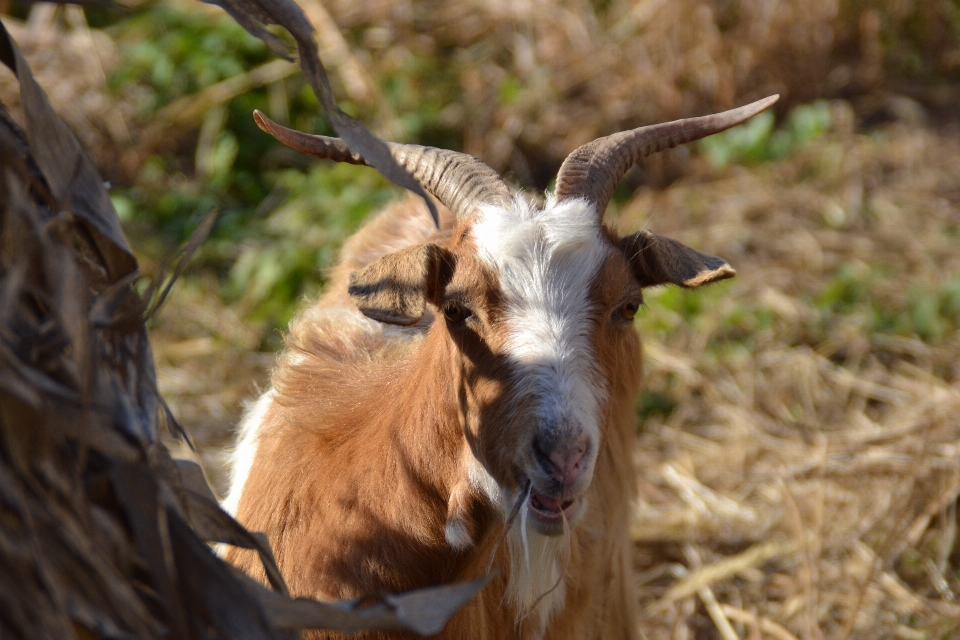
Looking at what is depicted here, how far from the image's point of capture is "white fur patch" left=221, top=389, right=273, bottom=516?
352 centimetres

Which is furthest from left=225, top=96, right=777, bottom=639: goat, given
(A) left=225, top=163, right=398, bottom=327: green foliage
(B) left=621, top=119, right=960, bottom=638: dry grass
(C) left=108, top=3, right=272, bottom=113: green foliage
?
(C) left=108, top=3, right=272, bottom=113: green foliage

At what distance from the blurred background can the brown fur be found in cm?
130

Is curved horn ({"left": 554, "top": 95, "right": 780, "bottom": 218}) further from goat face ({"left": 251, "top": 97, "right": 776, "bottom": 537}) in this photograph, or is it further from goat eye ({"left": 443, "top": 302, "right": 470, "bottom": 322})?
goat eye ({"left": 443, "top": 302, "right": 470, "bottom": 322})

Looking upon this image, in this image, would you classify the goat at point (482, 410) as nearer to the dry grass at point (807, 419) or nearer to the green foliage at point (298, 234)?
the dry grass at point (807, 419)

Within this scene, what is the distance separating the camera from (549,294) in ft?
8.46

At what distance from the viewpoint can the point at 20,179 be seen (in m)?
1.96

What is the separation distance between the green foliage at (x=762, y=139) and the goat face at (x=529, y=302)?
195 inches

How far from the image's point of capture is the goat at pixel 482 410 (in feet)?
8.24

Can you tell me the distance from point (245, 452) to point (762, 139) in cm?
547

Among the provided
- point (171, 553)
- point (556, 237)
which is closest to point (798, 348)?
point (556, 237)

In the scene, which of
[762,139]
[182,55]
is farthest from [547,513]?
[182,55]

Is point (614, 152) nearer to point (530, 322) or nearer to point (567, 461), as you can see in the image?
point (530, 322)

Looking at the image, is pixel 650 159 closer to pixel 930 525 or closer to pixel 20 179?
pixel 930 525

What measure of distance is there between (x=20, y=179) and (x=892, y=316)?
5.37 metres
